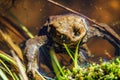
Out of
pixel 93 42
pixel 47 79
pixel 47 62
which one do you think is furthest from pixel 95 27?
pixel 47 79

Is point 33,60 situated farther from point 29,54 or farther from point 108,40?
point 108,40

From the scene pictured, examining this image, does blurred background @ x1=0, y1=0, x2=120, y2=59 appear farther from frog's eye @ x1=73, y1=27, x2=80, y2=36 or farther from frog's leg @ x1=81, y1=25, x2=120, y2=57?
frog's eye @ x1=73, y1=27, x2=80, y2=36

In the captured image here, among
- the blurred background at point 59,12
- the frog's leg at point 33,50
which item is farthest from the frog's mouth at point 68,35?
the blurred background at point 59,12

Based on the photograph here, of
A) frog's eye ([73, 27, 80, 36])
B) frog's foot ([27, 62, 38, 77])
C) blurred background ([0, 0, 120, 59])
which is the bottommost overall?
frog's foot ([27, 62, 38, 77])

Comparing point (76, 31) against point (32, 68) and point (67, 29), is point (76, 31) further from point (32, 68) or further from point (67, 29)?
point (32, 68)

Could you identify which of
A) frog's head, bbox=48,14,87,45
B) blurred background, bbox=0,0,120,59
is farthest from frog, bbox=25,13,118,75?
blurred background, bbox=0,0,120,59

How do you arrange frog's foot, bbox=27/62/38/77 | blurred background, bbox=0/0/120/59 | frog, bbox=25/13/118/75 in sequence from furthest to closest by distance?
blurred background, bbox=0/0/120/59, frog, bbox=25/13/118/75, frog's foot, bbox=27/62/38/77

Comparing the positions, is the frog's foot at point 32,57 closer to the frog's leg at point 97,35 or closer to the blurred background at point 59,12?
the blurred background at point 59,12

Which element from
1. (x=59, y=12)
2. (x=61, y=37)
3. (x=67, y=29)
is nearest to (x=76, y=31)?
(x=67, y=29)
